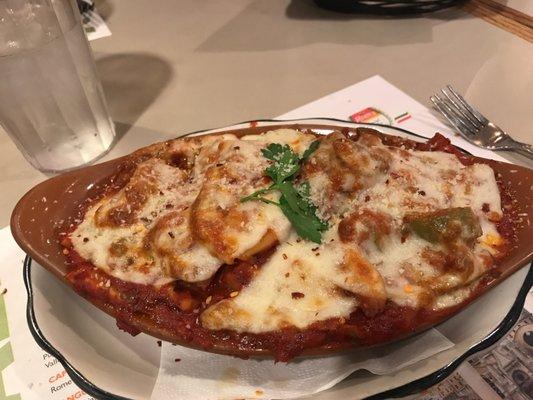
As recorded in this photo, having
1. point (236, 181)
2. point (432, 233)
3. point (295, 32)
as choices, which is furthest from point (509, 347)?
point (295, 32)

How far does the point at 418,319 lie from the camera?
0.80m

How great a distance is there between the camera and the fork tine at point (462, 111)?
4.60 feet

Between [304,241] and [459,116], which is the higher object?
[304,241]

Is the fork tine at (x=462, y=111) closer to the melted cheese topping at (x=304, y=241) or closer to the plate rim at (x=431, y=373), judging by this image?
the melted cheese topping at (x=304, y=241)

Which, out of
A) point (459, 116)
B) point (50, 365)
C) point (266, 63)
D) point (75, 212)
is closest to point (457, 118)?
point (459, 116)

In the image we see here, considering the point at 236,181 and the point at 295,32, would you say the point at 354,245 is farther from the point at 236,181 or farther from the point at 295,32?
the point at 295,32

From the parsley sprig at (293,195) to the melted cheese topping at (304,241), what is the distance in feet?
0.04

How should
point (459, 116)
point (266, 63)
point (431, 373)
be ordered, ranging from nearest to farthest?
point (431, 373), point (459, 116), point (266, 63)

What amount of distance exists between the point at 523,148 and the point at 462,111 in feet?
0.67

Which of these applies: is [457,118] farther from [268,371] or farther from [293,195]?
[268,371]

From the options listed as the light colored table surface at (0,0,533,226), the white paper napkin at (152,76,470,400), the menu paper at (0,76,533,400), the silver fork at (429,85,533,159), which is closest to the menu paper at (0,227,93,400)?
the menu paper at (0,76,533,400)

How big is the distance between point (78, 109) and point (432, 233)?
108 cm

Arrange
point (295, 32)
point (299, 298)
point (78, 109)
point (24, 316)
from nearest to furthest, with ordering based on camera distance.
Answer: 1. point (299, 298)
2. point (24, 316)
3. point (78, 109)
4. point (295, 32)

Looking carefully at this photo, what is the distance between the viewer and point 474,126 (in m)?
1.40
